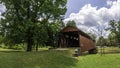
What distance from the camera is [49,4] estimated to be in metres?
38.8

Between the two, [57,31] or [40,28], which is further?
[57,31]

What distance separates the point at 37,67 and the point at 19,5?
2147 centimetres

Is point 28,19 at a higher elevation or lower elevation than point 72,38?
higher

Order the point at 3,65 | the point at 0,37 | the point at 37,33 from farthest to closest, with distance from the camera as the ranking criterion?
the point at 0,37 < the point at 37,33 < the point at 3,65

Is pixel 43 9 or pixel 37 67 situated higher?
pixel 43 9

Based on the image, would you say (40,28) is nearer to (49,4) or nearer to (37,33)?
(37,33)

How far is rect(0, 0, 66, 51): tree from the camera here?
36750 mm

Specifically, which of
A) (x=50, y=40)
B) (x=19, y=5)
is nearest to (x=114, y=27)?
(x=50, y=40)

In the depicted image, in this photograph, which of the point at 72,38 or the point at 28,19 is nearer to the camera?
the point at 28,19

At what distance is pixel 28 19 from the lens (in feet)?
121

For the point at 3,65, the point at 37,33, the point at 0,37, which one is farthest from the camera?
the point at 0,37

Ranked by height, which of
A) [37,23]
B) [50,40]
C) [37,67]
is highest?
[37,23]

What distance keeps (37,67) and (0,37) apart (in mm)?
22993

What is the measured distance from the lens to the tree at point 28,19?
36.8 m
